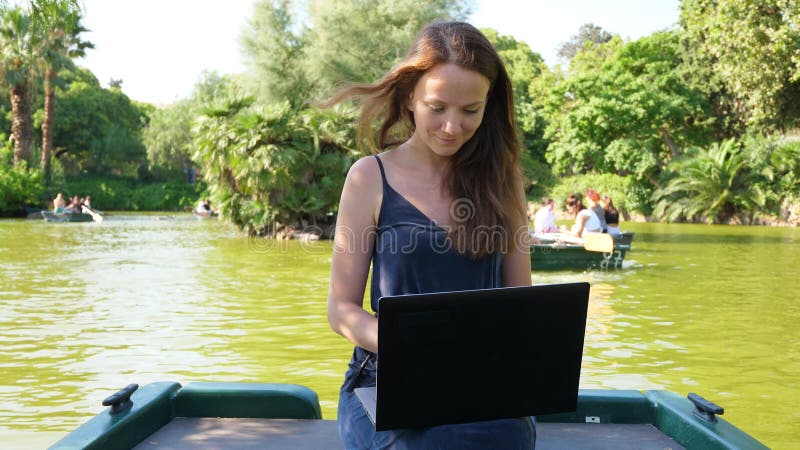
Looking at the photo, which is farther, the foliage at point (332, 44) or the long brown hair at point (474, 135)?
the foliage at point (332, 44)

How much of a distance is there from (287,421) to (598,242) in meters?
11.5

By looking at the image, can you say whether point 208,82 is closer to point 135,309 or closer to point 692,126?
point 692,126

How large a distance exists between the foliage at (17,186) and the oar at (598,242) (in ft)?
96.6

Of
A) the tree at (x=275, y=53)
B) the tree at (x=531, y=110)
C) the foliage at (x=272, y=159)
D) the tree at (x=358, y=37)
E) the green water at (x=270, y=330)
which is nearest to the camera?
the green water at (x=270, y=330)

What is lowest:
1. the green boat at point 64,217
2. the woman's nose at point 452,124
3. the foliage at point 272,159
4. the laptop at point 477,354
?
the green boat at point 64,217

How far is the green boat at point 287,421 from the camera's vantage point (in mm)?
2826

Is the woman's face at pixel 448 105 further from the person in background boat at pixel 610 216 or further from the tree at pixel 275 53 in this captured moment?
the tree at pixel 275 53

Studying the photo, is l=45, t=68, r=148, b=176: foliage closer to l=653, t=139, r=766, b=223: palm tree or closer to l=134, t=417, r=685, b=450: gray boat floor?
l=653, t=139, r=766, b=223: palm tree

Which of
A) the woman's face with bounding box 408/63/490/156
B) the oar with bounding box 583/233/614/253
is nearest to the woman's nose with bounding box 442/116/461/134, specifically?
the woman's face with bounding box 408/63/490/156

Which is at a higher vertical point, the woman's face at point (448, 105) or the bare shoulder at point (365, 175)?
the woman's face at point (448, 105)

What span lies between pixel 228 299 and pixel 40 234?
1605 centimetres

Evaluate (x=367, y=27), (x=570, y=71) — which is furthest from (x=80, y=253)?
(x=570, y=71)

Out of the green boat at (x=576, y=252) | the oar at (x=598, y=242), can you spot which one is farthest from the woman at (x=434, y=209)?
the oar at (x=598, y=242)

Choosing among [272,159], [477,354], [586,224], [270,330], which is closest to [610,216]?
[586,224]
